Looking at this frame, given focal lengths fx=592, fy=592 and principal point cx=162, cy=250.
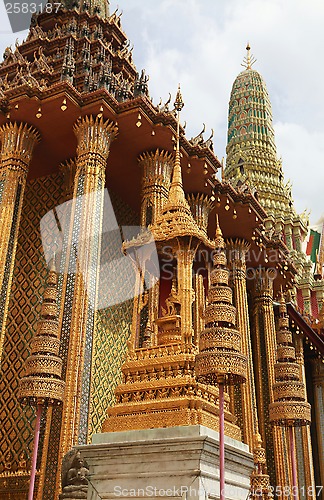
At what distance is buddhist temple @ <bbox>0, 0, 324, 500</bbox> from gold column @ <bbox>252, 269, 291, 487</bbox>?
0.13 ft

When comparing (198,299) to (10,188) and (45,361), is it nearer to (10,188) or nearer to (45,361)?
(45,361)

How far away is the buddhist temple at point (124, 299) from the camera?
4055 millimetres

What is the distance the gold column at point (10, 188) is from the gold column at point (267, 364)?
7416 mm

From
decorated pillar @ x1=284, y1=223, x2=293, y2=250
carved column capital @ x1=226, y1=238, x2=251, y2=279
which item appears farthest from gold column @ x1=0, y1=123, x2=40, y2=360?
decorated pillar @ x1=284, y1=223, x2=293, y2=250

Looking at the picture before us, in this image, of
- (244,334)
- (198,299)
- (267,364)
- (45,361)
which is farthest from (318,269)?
(45,361)

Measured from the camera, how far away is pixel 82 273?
31.1ft

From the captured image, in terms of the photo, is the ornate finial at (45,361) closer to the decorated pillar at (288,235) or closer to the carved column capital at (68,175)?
the carved column capital at (68,175)

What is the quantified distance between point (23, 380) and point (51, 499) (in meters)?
3.45

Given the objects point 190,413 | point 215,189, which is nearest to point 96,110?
point 215,189

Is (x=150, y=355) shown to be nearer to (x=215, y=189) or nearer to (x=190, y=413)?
(x=190, y=413)

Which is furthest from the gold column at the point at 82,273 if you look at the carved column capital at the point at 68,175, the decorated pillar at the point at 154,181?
the carved column capital at the point at 68,175

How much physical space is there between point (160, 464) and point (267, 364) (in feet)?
38.3

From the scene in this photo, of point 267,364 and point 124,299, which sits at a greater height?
point 124,299

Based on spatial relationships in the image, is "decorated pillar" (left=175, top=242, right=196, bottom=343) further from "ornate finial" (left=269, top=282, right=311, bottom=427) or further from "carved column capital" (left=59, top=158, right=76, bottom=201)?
"carved column capital" (left=59, top=158, right=76, bottom=201)
